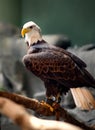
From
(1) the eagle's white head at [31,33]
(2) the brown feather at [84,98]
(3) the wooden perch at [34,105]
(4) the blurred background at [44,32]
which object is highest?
(4) the blurred background at [44,32]

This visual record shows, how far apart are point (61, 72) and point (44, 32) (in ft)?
4.77

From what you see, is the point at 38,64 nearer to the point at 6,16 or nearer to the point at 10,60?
the point at 10,60

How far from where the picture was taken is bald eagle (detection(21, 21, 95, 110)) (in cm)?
114

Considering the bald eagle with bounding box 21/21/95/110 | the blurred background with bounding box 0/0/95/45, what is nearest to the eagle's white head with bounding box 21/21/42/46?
the bald eagle with bounding box 21/21/95/110

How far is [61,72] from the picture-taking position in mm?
1152

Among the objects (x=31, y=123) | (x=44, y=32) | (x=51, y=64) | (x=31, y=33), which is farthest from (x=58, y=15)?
(x=31, y=123)

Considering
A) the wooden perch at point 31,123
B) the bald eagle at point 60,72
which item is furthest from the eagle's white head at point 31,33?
the wooden perch at point 31,123

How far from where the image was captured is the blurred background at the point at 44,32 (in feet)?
7.37

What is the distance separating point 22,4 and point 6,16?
6.7 inches

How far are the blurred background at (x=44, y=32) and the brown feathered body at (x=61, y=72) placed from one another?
77cm

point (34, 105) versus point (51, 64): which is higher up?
point (51, 64)

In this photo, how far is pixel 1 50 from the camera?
2377 mm

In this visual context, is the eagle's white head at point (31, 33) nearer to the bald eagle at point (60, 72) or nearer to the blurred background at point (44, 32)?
the bald eagle at point (60, 72)

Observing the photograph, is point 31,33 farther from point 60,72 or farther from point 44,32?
point 44,32
